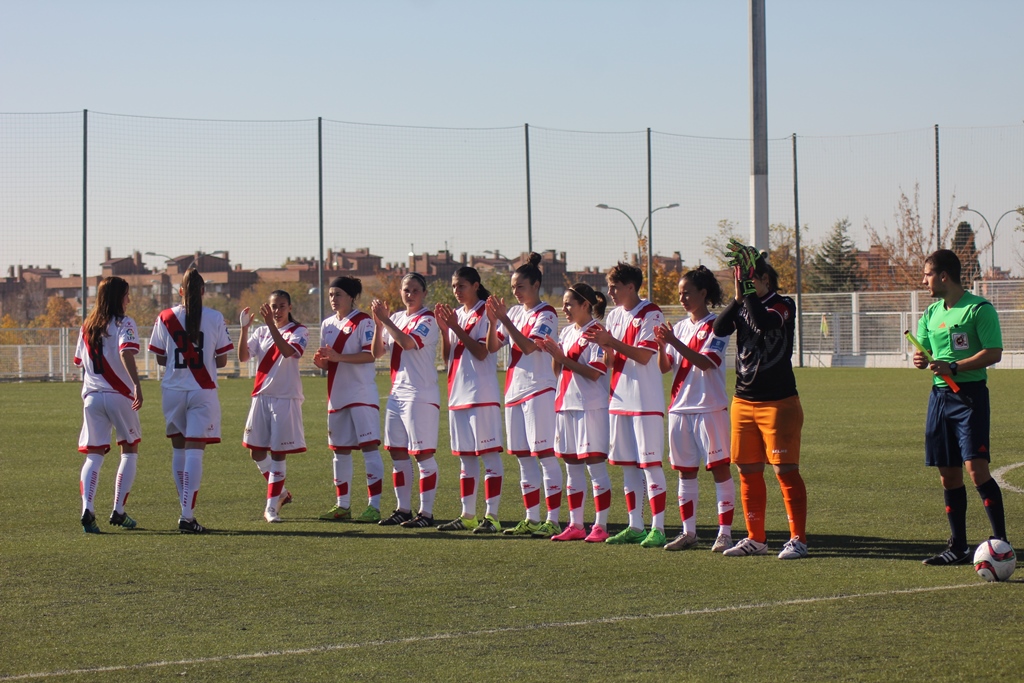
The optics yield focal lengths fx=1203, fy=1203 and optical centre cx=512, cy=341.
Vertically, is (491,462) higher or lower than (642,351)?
lower

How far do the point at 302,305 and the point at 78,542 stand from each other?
267 feet

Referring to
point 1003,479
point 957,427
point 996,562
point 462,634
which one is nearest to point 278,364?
point 462,634

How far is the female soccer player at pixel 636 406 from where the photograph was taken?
28.2 ft

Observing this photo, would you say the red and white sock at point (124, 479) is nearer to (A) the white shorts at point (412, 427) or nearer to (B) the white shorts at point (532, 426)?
(A) the white shorts at point (412, 427)

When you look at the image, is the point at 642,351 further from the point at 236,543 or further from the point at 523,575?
the point at 236,543

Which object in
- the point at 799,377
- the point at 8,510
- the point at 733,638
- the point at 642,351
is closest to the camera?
the point at 733,638

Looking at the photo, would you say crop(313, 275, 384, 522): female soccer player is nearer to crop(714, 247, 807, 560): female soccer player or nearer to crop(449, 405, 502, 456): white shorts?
crop(449, 405, 502, 456): white shorts

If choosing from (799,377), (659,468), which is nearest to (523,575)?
(659,468)

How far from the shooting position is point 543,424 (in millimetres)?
9188

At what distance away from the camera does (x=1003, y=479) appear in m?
11.7

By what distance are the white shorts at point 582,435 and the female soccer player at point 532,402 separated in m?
0.17

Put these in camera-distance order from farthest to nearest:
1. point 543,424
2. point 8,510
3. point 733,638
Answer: point 8,510 → point 543,424 → point 733,638

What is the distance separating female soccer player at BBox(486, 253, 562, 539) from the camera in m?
9.14

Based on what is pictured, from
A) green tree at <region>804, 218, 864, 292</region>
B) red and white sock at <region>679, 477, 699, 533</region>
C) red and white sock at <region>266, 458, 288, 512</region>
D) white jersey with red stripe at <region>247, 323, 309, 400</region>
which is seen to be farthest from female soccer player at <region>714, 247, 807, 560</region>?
green tree at <region>804, 218, 864, 292</region>
